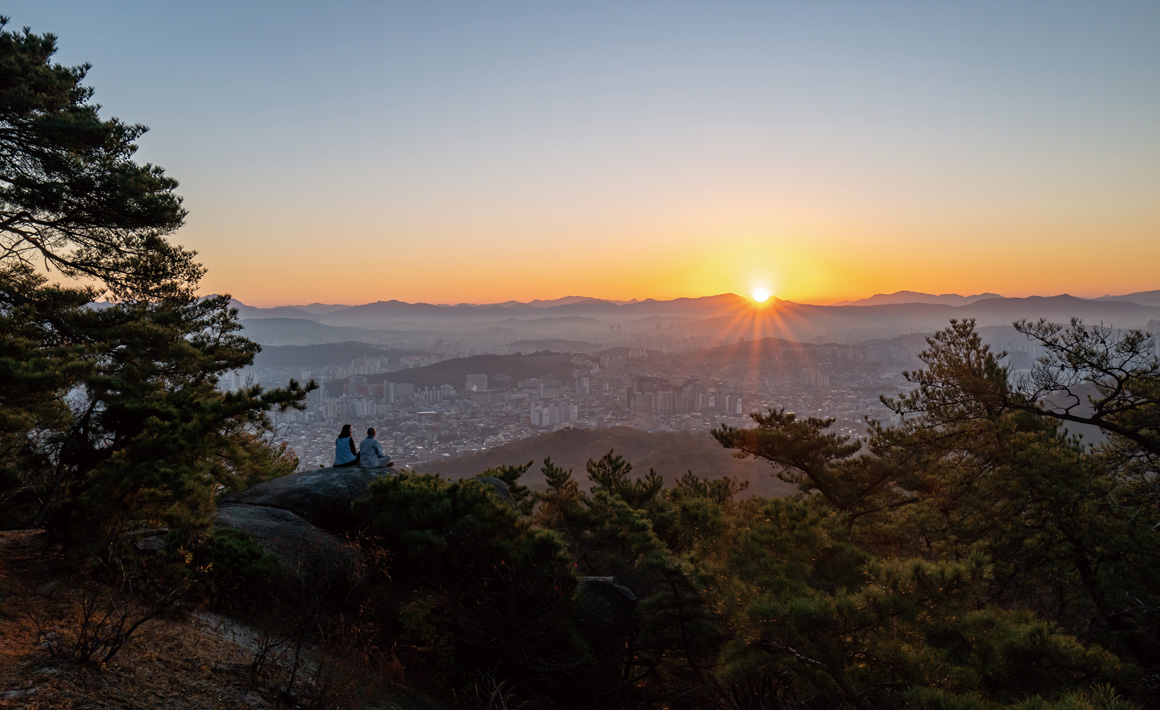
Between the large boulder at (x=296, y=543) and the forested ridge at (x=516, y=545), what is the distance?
160 mm

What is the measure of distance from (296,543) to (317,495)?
70.4 inches

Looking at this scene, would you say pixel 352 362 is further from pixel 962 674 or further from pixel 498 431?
pixel 962 674

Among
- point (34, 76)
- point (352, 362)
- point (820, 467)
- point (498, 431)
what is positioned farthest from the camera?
point (352, 362)

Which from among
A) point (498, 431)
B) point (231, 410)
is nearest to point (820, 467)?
point (231, 410)

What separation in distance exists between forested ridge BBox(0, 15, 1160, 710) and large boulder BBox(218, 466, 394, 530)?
1.22ft

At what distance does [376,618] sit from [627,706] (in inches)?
143

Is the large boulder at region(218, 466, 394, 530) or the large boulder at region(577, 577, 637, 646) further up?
the large boulder at region(218, 466, 394, 530)

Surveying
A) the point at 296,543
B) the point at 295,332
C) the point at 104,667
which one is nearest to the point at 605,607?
the point at 296,543

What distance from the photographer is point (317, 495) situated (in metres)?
9.98

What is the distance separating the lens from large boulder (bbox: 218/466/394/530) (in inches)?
384

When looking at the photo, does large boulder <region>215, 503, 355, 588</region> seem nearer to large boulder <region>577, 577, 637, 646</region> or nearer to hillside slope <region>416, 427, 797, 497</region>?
large boulder <region>577, 577, 637, 646</region>

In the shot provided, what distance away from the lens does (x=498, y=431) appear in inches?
2596

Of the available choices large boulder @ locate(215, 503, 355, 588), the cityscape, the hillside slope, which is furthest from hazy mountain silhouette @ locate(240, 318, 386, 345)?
large boulder @ locate(215, 503, 355, 588)

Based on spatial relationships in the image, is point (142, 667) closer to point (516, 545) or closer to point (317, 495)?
point (516, 545)
